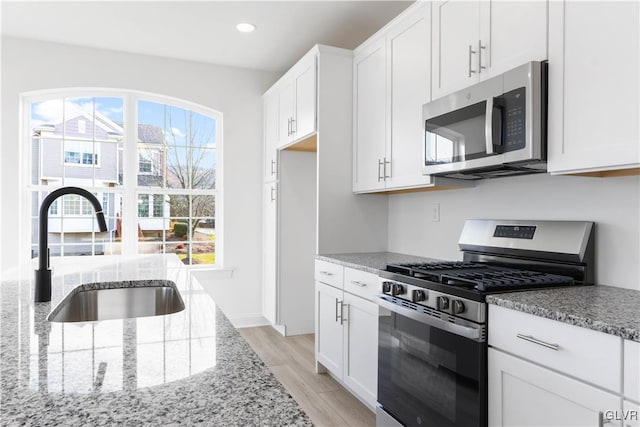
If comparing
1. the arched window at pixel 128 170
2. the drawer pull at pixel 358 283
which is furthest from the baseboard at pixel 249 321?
the drawer pull at pixel 358 283

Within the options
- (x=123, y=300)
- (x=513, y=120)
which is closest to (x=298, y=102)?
(x=513, y=120)

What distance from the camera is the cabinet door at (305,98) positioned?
3.15 m

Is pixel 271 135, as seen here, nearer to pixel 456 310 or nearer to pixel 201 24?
pixel 201 24

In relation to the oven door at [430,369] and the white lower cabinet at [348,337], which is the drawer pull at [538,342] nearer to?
the oven door at [430,369]

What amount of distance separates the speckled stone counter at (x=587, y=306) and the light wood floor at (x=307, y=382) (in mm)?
1072

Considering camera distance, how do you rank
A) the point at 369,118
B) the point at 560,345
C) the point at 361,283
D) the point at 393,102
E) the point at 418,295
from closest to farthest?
1. the point at 560,345
2. the point at 418,295
3. the point at 361,283
4. the point at 393,102
5. the point at 369,118

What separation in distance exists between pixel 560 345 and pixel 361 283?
1.25 meters

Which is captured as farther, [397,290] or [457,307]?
[397,290]

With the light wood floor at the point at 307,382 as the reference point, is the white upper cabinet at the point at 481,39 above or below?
above

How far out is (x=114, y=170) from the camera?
13.4 feet

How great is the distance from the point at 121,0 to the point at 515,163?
2844 millimetres

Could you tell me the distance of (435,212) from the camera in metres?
2.77

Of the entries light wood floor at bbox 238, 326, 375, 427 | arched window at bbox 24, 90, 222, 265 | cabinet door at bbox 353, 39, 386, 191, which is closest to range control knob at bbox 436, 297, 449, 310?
light wood floor at bbox 238, 326, 375, 427

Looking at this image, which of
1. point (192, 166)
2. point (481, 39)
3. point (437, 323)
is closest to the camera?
point (437, 323)
